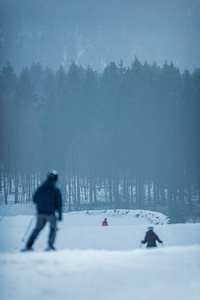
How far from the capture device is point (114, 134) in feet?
127

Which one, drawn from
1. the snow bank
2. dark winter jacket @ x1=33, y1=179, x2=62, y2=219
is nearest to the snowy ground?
the snow bank

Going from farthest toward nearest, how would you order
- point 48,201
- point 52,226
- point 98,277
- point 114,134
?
1. point 114,134
2. point 52,226
3. point 48,201
4. point 98,277

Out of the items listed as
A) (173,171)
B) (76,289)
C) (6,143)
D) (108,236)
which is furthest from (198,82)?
(76,289)

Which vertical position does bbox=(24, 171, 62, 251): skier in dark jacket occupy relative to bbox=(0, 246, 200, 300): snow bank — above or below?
above

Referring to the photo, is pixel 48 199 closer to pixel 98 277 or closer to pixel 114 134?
pixel 98 277

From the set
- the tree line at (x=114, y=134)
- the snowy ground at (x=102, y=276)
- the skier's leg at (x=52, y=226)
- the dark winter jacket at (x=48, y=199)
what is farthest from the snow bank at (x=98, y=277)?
the tree line at (x=114, y=134)

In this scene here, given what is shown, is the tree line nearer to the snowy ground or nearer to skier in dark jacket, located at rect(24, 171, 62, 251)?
skier in dark jacket, located at rect(24, 171, 62, 251)

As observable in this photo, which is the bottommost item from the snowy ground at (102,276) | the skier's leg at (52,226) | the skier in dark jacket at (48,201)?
the snowy ground at (102,276)

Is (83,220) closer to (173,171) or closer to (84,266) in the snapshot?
(173,171)

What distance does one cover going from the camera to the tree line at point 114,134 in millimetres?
37344

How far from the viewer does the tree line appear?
123 feet

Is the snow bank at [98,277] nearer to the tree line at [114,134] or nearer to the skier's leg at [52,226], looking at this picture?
the skier's leg at [52,226]

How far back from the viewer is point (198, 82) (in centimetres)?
3838

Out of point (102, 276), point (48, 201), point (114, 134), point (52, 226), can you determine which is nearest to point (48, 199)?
point (48, 201)
